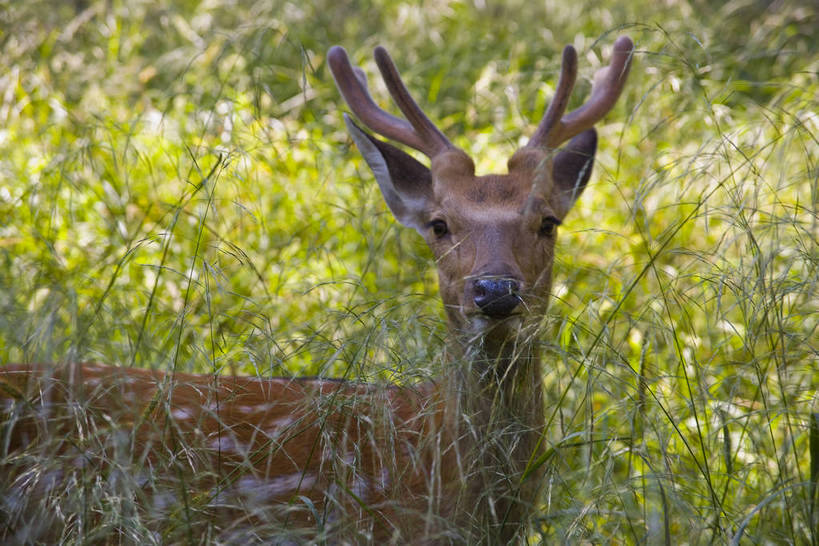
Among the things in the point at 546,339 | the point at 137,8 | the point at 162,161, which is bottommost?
the point at 546,339

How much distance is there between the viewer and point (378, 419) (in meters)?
2.46

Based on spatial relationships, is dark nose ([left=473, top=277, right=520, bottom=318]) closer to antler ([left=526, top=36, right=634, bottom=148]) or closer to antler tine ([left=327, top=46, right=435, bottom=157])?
antler ([left=526, top=36, right=634, bottom=148])

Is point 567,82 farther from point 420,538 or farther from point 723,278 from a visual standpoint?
point 420,538

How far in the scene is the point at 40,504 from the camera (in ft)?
7.47

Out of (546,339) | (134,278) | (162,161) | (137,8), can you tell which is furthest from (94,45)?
(546,339)

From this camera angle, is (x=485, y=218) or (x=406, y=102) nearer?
(x=485, y=218)

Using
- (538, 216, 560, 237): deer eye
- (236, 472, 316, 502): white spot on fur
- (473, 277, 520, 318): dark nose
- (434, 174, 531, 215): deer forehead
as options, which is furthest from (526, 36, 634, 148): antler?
(236, 472, 316, 502): white spot on fur

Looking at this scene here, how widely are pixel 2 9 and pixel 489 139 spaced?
148 inches

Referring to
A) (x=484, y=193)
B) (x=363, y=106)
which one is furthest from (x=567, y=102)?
(x=363, y=106)

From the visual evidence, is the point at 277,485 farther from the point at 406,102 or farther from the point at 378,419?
the point at 406,102

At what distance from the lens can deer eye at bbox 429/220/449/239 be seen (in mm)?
3746

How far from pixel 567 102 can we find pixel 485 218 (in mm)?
846

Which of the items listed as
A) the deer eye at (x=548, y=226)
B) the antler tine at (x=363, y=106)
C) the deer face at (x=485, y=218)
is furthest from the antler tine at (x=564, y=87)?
the antler tine at (x=363, y=106)

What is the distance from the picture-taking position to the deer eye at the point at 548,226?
3650 millimetres
